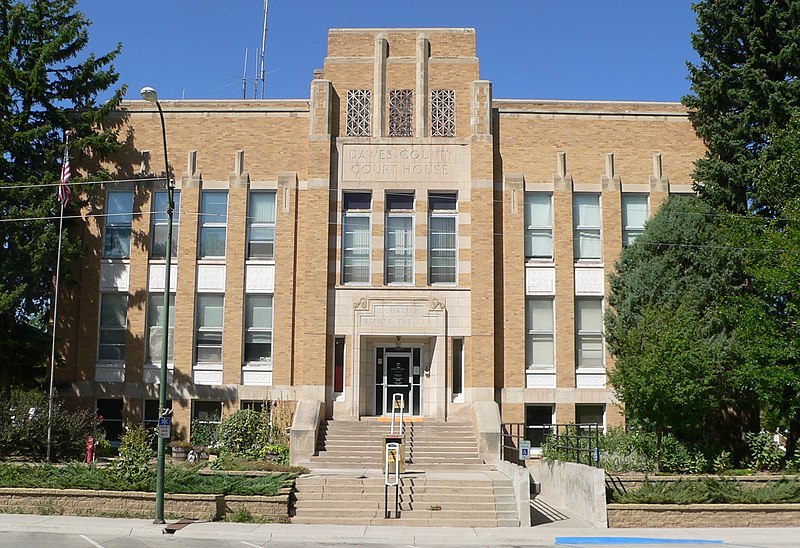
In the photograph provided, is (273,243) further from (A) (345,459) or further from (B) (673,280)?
(B) (673,280)

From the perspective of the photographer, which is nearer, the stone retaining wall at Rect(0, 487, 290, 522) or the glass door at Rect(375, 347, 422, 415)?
the stone retaining wall at Rect(0, 487, 290, 522)

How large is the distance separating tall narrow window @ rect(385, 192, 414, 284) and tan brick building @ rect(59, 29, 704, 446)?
52mm

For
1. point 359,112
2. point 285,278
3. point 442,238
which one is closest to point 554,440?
point 442,238

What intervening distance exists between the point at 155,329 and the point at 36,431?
22.3 feet

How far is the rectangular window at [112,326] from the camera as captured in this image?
96.8ft

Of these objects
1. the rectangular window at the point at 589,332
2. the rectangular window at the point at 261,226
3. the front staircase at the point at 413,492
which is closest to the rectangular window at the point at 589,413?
the rectangular window at the point at 589,332

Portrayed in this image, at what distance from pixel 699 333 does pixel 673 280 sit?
6.52ft

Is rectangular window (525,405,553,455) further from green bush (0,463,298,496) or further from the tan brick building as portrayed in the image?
green bush (0,463,298,496)

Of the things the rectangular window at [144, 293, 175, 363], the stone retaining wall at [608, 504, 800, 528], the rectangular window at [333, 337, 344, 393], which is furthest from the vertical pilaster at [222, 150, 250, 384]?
the stone retaining wall at [608, 504, 800, 528]

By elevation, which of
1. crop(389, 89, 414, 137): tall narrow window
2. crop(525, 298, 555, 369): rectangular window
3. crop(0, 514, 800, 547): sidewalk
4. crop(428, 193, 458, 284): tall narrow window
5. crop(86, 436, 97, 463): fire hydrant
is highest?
crop(389, 89, 414, 137): tall narrow window

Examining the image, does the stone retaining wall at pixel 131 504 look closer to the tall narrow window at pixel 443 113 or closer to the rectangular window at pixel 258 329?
the rectangular window at pixel 258 329

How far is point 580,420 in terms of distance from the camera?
94.7 ft

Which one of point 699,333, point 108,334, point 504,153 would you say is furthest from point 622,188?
point 108,334

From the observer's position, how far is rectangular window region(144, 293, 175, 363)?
29.4m
